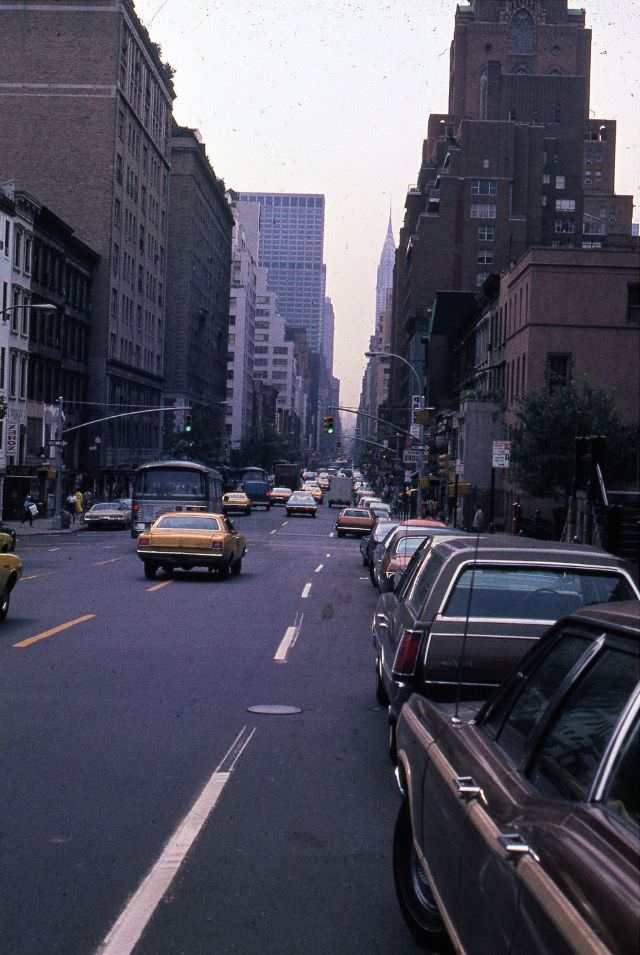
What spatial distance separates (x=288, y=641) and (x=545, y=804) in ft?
40.6

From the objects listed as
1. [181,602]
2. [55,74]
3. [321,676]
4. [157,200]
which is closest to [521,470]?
[181,602]

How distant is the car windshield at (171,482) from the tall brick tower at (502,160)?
165 ft

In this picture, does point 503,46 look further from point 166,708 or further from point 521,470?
point 166,708

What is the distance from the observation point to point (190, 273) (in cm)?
11994

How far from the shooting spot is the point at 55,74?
84.9 m

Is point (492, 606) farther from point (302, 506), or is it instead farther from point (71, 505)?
point (302, 506)

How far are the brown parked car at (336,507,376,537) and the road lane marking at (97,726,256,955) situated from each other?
1719 inches

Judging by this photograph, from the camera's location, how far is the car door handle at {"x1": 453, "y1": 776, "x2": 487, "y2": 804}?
12.8 feet

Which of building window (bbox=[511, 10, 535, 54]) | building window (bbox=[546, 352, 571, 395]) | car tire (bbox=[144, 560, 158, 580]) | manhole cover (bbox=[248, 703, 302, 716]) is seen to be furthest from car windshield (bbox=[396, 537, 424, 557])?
building window (bbox=[511, 10, 535, 54])

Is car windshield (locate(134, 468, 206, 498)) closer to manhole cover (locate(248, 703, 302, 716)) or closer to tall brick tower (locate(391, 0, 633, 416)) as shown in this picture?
manhole cover (locate(248, 703, 302, 716))

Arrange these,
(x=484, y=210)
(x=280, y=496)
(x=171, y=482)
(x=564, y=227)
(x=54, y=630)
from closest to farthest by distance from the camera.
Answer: (x=54, y=630) < (x=171, y=482) < (x=280, y=496) < (x=484, y=210) < (x=564, y=227)

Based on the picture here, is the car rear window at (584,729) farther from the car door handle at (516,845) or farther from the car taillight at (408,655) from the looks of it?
the car taillight at (408,655)

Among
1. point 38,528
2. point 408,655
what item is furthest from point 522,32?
point 408,655

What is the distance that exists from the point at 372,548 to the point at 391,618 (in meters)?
19.0
